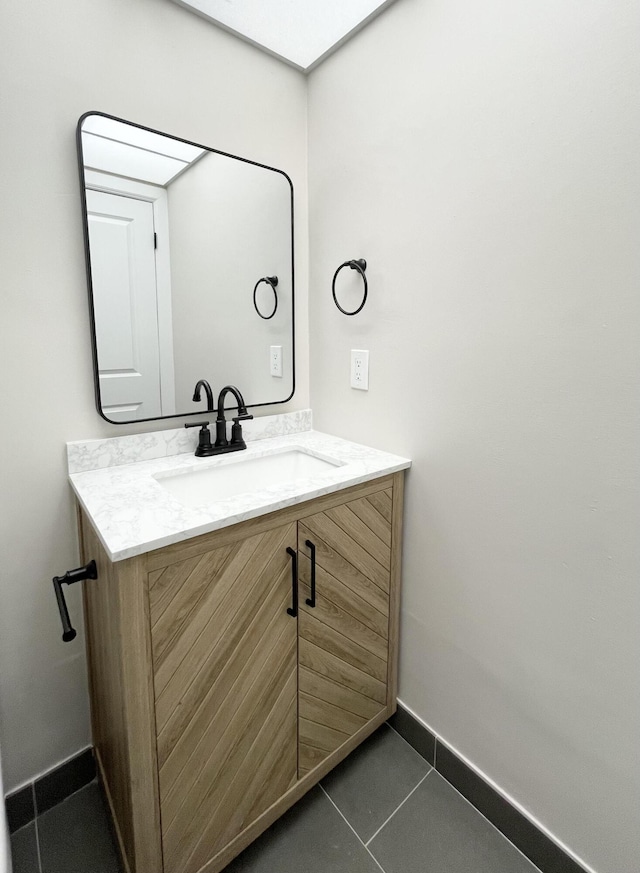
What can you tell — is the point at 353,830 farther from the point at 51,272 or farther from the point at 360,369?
the point at 51,272

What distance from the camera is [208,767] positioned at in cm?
102

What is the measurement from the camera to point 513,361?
43.0 inches

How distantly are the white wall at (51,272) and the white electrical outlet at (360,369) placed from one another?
0.71 meters

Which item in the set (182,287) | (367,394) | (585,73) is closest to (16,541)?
(182,287)

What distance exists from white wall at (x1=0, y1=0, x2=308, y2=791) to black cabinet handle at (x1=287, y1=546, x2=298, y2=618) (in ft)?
2.05

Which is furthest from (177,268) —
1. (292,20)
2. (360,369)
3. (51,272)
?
(292,20)

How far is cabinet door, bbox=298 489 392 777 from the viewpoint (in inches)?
46.9

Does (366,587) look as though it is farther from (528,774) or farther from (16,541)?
(16,541)

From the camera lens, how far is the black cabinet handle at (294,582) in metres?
1.11

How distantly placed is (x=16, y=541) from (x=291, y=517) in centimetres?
74

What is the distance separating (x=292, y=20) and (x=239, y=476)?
1.38 meters

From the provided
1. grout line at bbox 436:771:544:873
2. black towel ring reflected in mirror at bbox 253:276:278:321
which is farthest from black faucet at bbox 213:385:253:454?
grout line at bbox 436:771:544:873

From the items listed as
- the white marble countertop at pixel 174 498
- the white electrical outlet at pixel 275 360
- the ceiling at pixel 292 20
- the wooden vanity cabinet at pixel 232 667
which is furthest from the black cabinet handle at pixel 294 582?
the ceiling at pixel 292 20

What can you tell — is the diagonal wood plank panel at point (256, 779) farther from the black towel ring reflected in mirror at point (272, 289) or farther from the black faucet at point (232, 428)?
the black towel ring reflected in mirror at point (272, 289)
